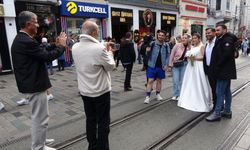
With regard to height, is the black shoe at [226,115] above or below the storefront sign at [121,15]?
below

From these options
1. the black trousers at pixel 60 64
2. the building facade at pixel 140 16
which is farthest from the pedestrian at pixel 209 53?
the building facade at pixel 140 16

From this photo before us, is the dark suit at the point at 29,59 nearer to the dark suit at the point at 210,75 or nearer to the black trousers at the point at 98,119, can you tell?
the black trousers at the point at 98,119

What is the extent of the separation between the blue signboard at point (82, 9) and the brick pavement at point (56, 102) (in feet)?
15.5

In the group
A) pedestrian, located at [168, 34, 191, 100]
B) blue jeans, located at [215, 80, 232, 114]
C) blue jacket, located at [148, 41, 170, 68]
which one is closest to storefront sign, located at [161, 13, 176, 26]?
pedestrian, located at [168, 34, 191, 100]

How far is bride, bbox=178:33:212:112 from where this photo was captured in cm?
565

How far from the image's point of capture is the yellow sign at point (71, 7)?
13148mm

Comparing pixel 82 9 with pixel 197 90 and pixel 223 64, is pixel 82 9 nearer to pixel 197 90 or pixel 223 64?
pixel 197 90

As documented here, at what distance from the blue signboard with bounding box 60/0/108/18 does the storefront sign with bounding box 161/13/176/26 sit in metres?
7.60

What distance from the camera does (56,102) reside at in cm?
659

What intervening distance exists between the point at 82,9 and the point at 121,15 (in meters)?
3.65

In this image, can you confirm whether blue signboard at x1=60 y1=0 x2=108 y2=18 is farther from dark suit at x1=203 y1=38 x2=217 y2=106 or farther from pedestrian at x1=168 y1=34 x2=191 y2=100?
dark suit at x1=203 y1=38 x2=217 y2=106

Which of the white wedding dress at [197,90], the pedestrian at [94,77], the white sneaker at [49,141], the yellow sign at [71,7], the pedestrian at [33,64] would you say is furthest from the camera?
the yellow sign at [71,7]

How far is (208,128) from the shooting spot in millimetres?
4527

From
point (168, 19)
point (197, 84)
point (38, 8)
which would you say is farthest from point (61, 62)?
point (168, 19)
